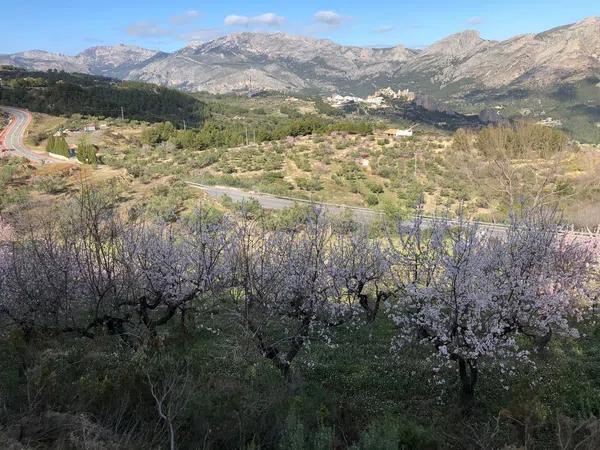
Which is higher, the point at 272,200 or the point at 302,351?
the point at 272,200

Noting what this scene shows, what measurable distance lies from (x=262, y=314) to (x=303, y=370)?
6.22ft

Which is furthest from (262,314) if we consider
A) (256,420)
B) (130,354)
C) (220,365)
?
(256,420)

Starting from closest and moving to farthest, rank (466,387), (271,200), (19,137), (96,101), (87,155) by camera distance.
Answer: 1. (466,387)
2. (271,200)
3. (87,155)
4. (19,137)
5. (96,101)

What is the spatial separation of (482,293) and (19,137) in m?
69.6

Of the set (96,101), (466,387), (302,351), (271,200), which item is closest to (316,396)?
(466,387)

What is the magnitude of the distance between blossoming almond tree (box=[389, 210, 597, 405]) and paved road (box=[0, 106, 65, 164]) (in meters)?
46.9

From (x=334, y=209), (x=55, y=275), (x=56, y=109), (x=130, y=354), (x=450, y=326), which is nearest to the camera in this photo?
(x=450, y=326)

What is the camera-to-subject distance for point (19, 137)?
63906mm

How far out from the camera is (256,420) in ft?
26.1

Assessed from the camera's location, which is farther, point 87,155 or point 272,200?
point 87,155

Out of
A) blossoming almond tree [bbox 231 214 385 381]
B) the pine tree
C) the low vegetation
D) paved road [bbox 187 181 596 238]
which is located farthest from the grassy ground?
the pine tree

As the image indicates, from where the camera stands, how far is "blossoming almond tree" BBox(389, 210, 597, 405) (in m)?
9.74

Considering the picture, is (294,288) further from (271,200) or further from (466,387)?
(271,200)

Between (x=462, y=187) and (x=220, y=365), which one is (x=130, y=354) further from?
(x=462, y=187)
